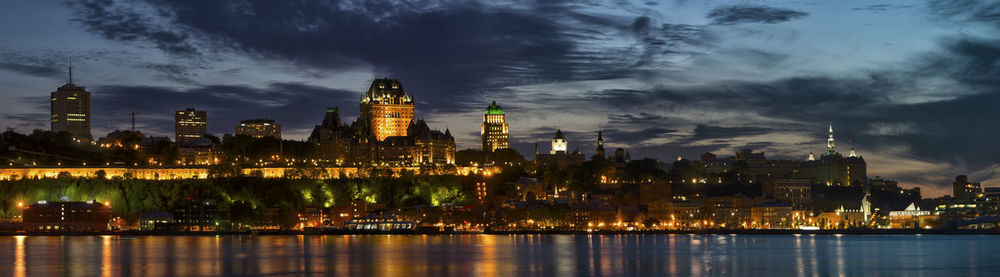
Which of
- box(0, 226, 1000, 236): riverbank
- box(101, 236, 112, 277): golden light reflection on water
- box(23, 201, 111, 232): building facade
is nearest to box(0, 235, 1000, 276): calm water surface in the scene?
box(101, 236, 112, 277): golden light reflection on water

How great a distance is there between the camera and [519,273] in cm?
7319

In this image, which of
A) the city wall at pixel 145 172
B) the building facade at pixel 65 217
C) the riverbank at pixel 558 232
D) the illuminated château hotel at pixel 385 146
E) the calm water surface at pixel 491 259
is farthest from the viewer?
the illuminated château hotel at pixel 385 146

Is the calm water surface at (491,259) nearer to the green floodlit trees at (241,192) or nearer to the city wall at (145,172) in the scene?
the green floodlit trees at (241,192)

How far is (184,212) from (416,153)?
4419 cm

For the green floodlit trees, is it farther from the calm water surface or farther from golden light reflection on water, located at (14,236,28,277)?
golden light reflection on water, located at (14,236,28,277)

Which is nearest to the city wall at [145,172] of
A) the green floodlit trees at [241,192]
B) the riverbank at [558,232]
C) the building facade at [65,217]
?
the green floodlit trees at [241,192]

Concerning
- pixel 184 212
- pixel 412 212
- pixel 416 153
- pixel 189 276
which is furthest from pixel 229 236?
pixel 189 276

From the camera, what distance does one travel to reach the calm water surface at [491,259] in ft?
245

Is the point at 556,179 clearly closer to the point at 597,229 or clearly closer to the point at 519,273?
the point at 597,229

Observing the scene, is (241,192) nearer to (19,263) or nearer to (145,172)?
(145,172)

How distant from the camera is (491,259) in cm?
8612

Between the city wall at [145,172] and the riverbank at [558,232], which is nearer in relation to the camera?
the riverbank at [558,232]

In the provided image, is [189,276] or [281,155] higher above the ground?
[281,155]

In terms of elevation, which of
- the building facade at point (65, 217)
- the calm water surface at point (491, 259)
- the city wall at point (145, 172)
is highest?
the city wall at point (145, 172)
